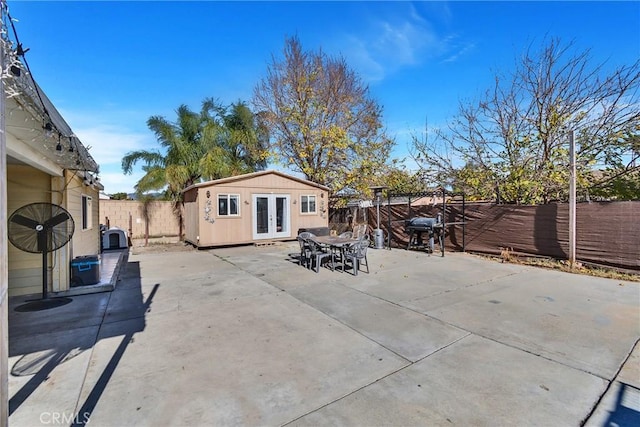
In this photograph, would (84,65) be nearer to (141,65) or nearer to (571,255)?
(141,65)

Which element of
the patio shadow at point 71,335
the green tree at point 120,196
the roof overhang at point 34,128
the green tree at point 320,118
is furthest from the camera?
the green tree at point 120,196

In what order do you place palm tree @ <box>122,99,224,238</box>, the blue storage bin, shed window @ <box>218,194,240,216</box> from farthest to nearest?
palm tree @ <box>122,99,224,238</box> → shed window @ <box>218,194,240,216</box> → the blue storage bin

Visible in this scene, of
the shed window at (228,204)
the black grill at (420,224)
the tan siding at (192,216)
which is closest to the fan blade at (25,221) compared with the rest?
the tan siding at (192,216)

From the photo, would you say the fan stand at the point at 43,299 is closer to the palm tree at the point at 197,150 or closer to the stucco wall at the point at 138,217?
the stucco wall at the point at 138,217

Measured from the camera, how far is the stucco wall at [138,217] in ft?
45.4

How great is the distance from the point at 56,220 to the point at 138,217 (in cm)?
1041

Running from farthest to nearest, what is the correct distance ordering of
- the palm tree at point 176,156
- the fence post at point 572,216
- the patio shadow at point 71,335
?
the palm tree at point 176,156 → the fence post at point 572,216 → the patio shadow at point 71,335

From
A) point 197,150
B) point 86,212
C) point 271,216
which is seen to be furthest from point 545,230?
point 197,150

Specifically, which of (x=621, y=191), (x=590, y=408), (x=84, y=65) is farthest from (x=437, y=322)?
(x=84, y=65)

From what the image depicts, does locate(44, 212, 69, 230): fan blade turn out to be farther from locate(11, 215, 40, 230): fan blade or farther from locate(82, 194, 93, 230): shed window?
locate(82, 194, 93, 230): shed window

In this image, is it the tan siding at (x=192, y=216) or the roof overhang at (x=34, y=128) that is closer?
the roof overhang at (x=34, y=128)

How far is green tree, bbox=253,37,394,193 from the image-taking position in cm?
1623

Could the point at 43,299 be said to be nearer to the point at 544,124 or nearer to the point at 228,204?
the point at 228,204

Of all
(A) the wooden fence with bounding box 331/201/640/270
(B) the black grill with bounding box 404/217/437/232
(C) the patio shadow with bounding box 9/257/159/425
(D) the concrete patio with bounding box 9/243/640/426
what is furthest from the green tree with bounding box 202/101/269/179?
(C) the patio shadow with bounding box 9/257/159/425
